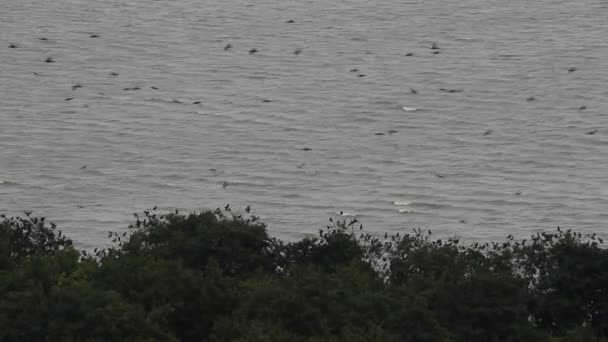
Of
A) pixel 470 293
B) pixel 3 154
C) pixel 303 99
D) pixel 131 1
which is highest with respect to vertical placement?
pixel 131 1

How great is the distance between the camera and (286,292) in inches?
910

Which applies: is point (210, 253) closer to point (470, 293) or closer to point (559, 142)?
point (470, 293)

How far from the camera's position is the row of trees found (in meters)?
22.4

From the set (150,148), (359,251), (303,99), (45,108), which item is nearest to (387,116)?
(303,99)

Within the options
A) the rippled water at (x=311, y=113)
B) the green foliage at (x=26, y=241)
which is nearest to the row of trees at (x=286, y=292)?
the green foliage at (x=26, y=241)

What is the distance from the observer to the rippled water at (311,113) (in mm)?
45062

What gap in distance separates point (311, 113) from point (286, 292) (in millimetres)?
35016

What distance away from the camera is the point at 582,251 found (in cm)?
2600

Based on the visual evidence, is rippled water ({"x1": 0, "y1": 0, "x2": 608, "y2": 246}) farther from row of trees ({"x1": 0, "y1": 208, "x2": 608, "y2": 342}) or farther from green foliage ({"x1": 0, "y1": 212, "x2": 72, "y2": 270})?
row of trees ({"x1": 0, "y1": 208, "x2": 608, "y2": 342})

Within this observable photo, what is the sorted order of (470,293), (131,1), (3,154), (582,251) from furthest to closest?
1. (131,1)
2. (3,154)
3. (582,251)
4. (470,293)

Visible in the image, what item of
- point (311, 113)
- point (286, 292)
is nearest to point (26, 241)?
point (286, 292)

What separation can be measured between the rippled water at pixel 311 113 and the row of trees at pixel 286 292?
13418 millimetres

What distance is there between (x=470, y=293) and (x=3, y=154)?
30212 mm

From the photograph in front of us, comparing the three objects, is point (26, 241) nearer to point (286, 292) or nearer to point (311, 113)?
point (286, 292)
